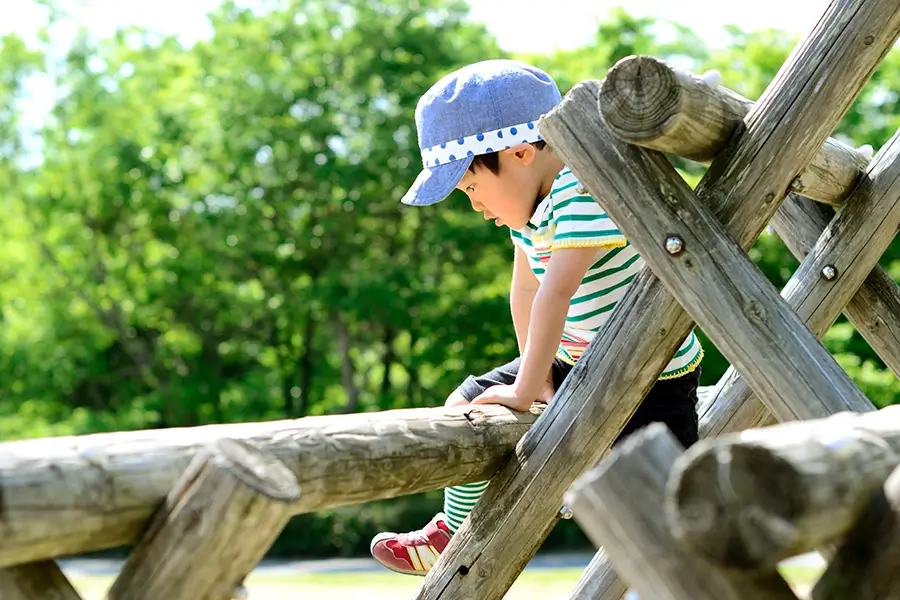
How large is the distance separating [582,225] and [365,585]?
13.8 metres

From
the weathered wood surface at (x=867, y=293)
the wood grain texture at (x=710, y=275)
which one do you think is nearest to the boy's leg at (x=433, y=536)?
the wood grain texture at (x=710, y=275)

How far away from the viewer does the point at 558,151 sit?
250 centimetres

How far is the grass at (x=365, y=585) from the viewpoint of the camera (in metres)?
14.3

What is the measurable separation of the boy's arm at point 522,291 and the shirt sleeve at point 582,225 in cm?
52

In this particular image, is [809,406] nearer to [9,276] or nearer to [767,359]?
[767,359]

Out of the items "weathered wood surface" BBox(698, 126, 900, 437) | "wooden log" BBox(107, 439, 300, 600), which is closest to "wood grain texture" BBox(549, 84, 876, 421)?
"wooden log" BBox(107, 439, 300, 600)

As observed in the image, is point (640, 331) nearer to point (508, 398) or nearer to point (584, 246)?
point (584, 246)

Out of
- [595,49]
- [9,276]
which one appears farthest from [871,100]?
[9,276]

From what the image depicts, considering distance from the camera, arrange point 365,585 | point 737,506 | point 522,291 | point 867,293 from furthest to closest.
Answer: point 365,585, point 867,293, point 522,291, point 737,506

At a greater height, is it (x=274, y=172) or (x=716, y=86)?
(x=716, y=86)

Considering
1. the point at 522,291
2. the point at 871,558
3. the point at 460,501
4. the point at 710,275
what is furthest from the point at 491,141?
the point at 871,558

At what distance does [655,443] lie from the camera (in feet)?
4.96

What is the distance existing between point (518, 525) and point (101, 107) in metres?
19.9

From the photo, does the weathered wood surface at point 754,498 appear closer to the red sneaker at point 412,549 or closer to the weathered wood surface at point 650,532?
the weathered wood surface at point 650,532
